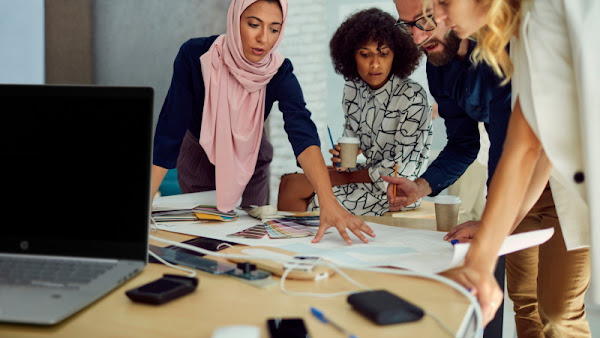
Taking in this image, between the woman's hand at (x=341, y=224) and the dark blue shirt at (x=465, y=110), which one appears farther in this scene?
the dark blue shirt at (x=465, y=110)

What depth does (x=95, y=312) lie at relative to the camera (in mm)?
633

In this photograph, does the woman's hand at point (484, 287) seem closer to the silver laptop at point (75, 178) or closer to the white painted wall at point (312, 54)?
the silver laptop at point (75, 178)

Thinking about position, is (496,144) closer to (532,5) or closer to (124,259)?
(532,5)

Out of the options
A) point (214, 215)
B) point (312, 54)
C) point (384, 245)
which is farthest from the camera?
point (312, 54)

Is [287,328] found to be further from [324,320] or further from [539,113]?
[539,113]

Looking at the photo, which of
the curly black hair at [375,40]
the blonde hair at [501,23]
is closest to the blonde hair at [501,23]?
the blonde hair at [501,23]

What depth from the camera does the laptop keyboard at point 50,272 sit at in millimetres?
691

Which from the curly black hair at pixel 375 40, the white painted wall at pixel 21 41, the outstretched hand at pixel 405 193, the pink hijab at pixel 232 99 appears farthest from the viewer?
the white painted wall at pixel 21 41

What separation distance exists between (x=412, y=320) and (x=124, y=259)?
0.44m

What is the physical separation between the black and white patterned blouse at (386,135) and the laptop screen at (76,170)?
1.52m

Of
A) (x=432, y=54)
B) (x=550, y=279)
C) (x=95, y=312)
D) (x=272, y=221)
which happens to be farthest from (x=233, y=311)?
(x=432, y=54)

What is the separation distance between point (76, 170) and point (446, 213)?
33.3 inches

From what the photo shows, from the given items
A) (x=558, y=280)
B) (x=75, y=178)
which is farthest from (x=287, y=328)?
(x=558, y=280)

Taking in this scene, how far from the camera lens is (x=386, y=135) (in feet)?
7.29
